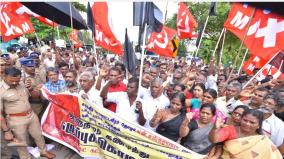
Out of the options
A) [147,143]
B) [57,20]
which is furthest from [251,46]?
[57,20]

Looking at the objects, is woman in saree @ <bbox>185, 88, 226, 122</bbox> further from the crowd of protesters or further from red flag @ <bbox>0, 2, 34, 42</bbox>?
red flag @ <bbox>0, 2, 34, 42</bbox>

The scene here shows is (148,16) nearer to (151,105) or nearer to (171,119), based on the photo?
(151,105)

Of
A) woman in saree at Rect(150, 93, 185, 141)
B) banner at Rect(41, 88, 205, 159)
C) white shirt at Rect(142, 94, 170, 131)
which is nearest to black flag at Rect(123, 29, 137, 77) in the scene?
white shirt at Rect(142, 94, 170, 131)

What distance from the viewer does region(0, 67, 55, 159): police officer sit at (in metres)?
4.18

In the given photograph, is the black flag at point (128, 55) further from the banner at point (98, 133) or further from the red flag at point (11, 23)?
the red flag at point (11, 23)

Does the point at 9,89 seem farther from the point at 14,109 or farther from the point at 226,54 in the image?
the point at 226,54

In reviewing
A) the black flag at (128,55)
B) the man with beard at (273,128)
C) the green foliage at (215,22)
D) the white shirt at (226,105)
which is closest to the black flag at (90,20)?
the black flag at (128,55)

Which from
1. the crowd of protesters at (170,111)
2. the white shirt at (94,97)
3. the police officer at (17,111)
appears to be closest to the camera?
the crowd of protesters at (170,111)

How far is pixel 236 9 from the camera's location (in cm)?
592

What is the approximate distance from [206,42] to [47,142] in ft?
96.4

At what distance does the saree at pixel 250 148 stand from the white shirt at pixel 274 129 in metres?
0.61

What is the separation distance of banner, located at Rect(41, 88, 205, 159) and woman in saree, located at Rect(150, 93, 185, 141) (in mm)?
285

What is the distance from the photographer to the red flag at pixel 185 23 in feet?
27.9

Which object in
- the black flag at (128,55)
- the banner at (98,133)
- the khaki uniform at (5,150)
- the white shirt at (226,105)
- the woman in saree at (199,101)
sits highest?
the black flag at (128,55)
